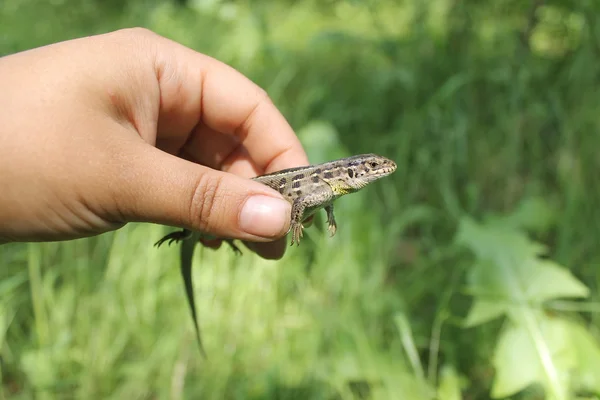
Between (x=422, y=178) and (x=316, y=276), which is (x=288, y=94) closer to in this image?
(x=422, y=178)

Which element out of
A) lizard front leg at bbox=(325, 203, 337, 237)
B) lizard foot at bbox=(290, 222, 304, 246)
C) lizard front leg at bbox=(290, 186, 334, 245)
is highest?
lizard front leg at bbox=(290, 186, 334, 245)

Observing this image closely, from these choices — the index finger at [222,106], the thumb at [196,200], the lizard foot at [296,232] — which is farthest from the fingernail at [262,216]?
the index finger at [222,106]

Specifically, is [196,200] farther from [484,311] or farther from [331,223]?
[484,311]

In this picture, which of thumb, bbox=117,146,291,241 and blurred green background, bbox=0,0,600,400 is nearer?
thumb, bbox=117,146,291,241

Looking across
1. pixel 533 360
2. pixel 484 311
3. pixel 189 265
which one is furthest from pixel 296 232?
pixel 533 360

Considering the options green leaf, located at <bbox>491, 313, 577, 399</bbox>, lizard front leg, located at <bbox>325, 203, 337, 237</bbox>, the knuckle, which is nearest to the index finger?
lizard front leg, located at <bbox>325, 203, 337, 237</bbox>

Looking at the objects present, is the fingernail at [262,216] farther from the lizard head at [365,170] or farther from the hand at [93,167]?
the lizard head at [365,170]

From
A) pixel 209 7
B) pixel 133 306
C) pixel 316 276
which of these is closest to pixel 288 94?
pixel 209 7

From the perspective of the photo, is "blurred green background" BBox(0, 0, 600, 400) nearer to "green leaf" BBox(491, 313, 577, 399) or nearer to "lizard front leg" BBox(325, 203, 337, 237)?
"green leaf" BBox(491, 313, 577, 399)

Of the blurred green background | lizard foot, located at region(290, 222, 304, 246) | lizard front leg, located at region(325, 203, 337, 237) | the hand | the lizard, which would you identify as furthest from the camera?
the blurred green background
